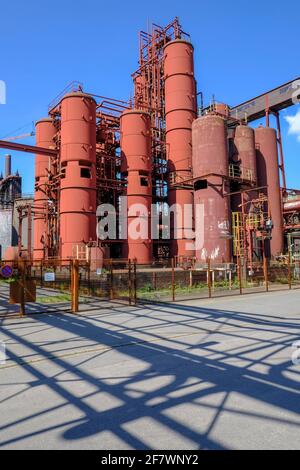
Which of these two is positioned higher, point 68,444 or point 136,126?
point 136,126

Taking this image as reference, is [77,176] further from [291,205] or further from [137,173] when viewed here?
[291,205]

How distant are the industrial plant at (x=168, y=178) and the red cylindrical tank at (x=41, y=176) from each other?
95mm

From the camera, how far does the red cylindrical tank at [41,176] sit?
108ft

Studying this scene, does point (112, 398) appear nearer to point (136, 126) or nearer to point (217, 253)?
point (217, 253)

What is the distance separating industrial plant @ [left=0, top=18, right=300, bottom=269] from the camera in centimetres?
2636

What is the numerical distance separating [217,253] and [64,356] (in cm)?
2086

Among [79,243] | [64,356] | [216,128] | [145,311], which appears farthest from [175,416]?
[216,128]

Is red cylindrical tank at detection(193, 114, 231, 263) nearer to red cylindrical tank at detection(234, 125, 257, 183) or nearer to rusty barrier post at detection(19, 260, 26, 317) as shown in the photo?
red cylindrical tank at detection(234, 125, 257, 183)

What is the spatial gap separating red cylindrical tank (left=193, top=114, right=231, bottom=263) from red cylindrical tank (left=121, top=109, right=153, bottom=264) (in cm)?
396

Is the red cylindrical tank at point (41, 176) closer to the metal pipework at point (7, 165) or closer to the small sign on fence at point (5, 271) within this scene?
the small sign on fence at point (5, 271)

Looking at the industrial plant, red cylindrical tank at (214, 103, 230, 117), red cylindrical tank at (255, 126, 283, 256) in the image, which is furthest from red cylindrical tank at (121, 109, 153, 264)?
red cylindrical tank at (214, 103, 230, 117)

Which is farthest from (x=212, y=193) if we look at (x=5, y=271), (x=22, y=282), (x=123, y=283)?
(x=5, y=271)

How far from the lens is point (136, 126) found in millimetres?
29625
